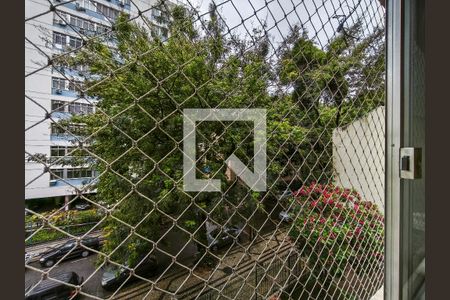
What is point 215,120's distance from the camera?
2.17 feet

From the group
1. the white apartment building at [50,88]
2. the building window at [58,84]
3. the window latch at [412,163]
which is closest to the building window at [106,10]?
the white apartment building at [50,88]

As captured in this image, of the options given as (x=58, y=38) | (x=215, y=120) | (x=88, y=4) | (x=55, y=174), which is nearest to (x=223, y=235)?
(x=215, y=120)

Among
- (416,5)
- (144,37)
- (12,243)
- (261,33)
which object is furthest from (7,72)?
(144,37)

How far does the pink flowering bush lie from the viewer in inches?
42.2

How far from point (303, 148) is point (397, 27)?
0.47 meters

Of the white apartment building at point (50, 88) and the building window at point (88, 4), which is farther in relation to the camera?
the building window at point (88, 4)

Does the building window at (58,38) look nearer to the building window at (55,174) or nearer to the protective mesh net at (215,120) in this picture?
the protective mesh net at (215,120)

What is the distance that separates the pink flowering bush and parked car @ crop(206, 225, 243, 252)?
12.9 inches

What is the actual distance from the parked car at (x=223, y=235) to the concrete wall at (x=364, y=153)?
62 centimetres

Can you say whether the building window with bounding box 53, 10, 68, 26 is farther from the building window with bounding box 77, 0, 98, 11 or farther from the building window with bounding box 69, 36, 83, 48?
the building window with bounding box 77, 0, 98, 11

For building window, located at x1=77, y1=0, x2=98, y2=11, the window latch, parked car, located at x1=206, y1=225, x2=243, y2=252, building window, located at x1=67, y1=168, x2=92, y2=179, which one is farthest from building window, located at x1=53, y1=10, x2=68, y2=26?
the window latch

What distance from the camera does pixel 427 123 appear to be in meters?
0.51

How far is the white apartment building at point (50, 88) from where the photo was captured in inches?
14.0

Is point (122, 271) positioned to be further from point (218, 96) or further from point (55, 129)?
point (218, 96)
